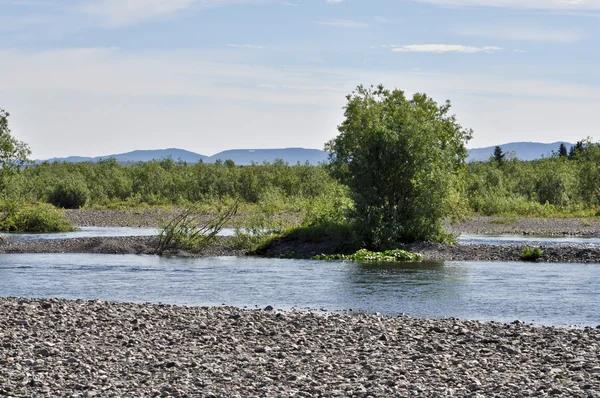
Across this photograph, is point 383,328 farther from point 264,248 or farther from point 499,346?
point 264,248

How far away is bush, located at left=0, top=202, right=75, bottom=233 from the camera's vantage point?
55.4 m

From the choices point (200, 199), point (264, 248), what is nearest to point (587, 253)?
point (264, 248)

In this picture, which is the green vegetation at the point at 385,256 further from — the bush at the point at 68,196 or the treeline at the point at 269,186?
the bush at the point at 68,196

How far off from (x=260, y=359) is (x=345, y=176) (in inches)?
1158

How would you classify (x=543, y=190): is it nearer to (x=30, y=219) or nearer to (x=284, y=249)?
(x=284, y=249)

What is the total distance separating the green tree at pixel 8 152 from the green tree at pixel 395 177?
19.6 m

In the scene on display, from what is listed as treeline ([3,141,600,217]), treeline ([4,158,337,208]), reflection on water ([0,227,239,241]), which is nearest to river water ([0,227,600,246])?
reflection on water ([0,227,239,241])

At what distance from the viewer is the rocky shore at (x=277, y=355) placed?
13195 mm

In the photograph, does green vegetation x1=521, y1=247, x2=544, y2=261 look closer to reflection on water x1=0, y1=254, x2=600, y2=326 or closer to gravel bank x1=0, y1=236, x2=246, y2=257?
reflection on water x1=0, y1=254, x2=600, y2=326

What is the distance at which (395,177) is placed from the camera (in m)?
43.7

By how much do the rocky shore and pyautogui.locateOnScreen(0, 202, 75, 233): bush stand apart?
118 ft

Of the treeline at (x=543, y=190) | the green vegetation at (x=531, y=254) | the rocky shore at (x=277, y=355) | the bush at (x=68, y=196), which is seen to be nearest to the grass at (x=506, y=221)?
the treeline at (x=543, y=190)

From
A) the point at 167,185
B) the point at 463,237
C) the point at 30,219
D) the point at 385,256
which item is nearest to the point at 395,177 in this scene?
the point at 385,256

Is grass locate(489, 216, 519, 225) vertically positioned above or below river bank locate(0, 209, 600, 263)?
above
